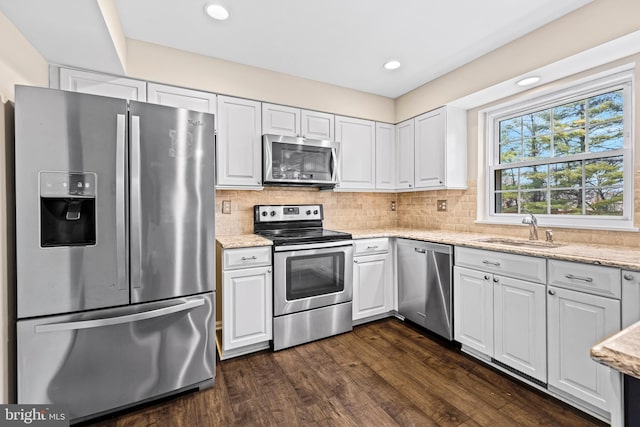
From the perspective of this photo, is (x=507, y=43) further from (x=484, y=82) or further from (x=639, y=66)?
(x=639, y=66)

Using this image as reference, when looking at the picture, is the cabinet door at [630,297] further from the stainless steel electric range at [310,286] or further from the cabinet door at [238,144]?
the cabinet door at [238,144]

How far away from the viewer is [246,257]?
2.29 meters

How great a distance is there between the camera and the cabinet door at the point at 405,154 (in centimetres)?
333

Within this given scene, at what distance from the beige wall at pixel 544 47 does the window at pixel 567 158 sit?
424mm

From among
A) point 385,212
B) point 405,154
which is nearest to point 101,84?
point 405,154

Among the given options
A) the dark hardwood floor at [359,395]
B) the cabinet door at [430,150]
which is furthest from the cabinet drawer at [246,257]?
the cabinet door at [430,150]

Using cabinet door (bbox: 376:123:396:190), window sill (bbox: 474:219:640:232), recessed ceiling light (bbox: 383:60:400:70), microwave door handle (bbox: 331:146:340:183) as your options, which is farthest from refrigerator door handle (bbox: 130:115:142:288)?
window sill (bbox: 474:219:640:232)

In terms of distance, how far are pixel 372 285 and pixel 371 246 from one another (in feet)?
1.30

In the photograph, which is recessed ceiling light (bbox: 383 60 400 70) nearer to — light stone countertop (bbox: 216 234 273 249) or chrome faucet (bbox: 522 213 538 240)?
chrome faucet (bbox: 522 213 538 240)

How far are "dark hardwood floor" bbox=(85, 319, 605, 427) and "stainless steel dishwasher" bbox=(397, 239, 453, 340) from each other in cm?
26

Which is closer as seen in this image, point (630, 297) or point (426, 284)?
point (630, 297)

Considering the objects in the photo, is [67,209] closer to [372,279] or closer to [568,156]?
[372,279]

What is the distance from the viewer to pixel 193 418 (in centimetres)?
168

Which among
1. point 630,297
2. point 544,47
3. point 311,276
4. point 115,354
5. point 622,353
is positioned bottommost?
point 115,354
